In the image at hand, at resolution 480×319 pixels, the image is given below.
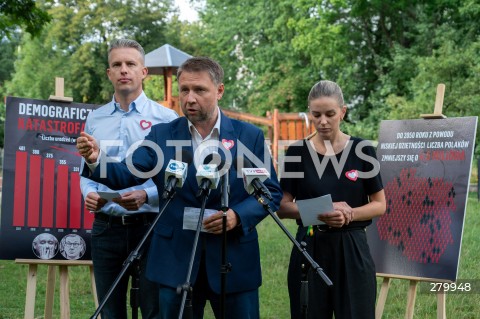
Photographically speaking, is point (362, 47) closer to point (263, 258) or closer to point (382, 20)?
point (382, 20)

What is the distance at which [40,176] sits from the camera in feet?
18.8

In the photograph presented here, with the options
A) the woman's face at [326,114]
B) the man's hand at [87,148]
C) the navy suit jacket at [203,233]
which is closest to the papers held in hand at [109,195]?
the navy suit jacket at [203,233]

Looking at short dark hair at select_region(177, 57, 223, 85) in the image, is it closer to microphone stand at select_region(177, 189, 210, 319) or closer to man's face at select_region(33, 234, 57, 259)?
microphone stand at select_region(177, 189, 210, 319)

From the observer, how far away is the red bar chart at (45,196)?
5711 millimetres

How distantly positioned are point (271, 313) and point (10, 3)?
481 cm

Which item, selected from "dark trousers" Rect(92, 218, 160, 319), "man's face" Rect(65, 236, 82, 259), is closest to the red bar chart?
"man's face" Rect(65, 236, 82, 259)

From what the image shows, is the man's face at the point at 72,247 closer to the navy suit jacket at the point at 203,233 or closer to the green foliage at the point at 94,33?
the navy suit jacket at the point at 203,233

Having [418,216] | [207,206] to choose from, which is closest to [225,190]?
[207,206]

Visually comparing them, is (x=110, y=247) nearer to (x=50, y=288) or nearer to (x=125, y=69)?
(x=125, y=69)

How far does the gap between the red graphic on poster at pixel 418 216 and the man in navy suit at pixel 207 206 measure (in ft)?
7.51

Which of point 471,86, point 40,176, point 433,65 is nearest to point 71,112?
point 40,176

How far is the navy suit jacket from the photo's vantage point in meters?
3.37

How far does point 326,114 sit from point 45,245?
2825mm

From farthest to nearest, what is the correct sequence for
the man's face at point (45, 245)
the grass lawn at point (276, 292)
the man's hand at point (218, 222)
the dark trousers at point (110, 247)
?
the grass lawn at point (276, 292), the man's face at point (45, 245), the dark trousers at point (110, 247), the man's hand at point (218, 222)
